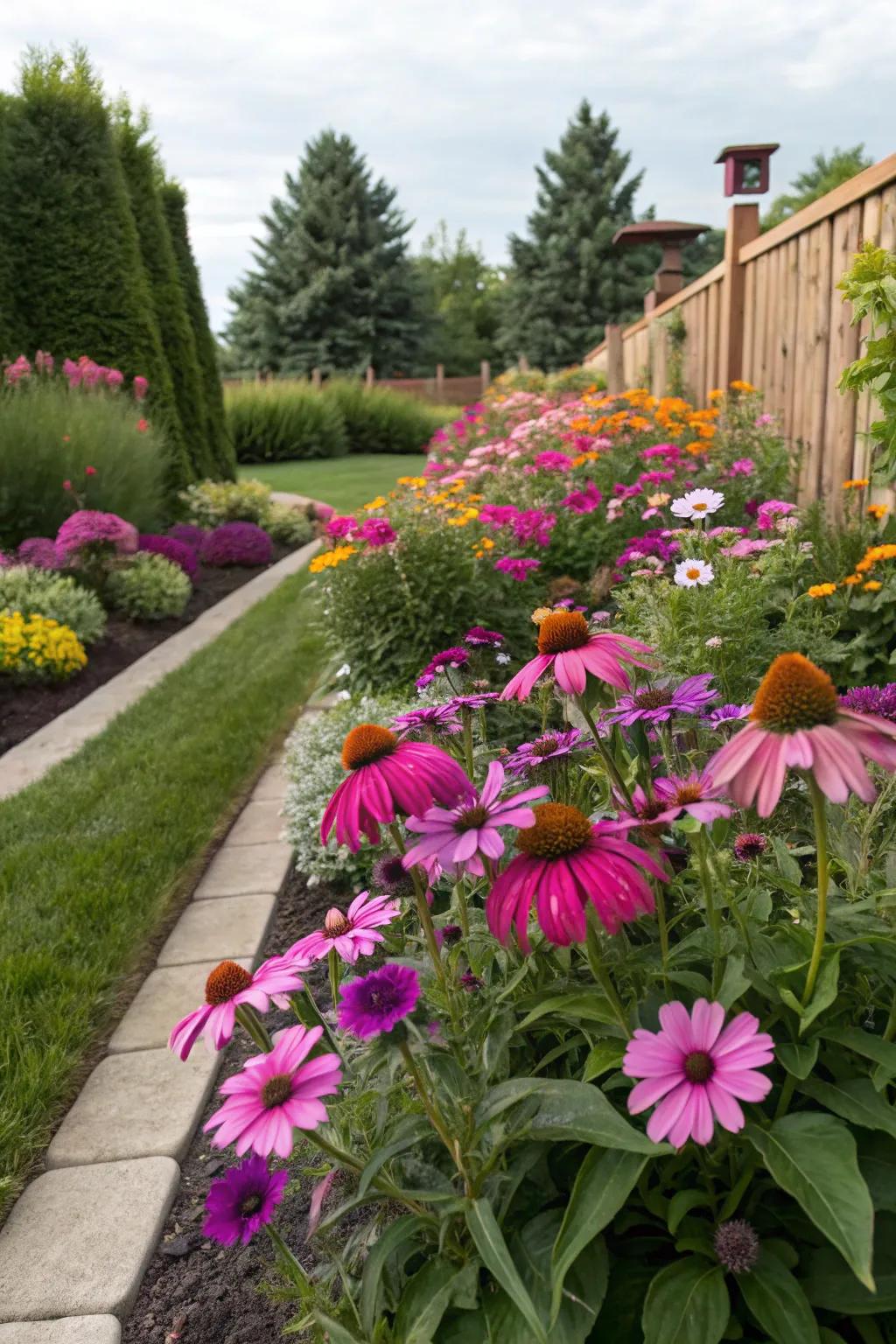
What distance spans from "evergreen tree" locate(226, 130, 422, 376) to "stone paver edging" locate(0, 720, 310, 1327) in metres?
25.1

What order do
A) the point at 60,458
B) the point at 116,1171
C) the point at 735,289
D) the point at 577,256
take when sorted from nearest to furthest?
the point at 116,1171
the point at 735,289
the point at 60,458
the point at 577,256

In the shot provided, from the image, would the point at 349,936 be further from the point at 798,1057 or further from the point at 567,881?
the point at 798,1057

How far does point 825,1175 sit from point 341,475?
14637 mm

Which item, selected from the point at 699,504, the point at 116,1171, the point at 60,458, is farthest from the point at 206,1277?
the point at 60,458

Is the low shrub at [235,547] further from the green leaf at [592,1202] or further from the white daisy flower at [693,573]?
the green leaf at [592,1202]

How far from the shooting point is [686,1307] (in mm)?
929

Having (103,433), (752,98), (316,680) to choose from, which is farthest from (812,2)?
(752,98)

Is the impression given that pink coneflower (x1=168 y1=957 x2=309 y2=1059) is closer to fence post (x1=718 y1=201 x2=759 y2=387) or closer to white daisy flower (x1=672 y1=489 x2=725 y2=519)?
white daisy flower (x1=672 y1=489 x2=725 y2=519)

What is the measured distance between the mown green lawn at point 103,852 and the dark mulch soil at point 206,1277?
31cm

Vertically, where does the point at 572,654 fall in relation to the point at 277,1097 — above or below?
above

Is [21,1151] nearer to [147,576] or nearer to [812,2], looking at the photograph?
[812,2]

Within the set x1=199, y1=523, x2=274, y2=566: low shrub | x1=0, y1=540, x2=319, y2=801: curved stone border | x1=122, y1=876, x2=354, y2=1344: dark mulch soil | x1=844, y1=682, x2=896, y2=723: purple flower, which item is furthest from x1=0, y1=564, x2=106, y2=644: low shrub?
x1=844, y1=682, x2=896, y2=723: purple flower

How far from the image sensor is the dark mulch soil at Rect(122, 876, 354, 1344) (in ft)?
4.60

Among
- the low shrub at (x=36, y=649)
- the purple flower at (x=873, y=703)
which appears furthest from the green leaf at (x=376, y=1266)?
the low shrub at (x=36, y=649)
